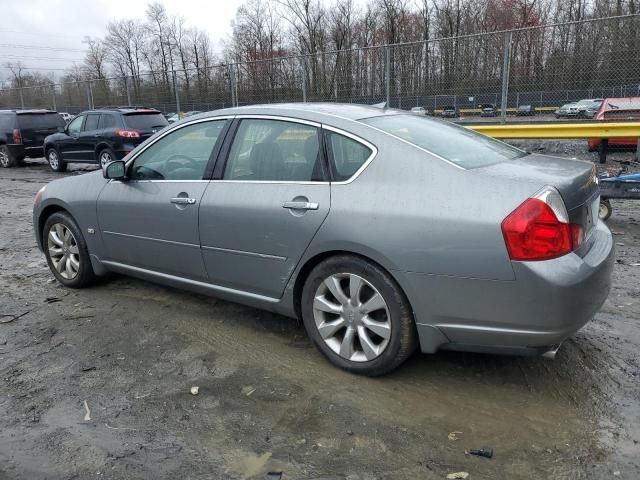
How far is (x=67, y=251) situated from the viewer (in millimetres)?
5008

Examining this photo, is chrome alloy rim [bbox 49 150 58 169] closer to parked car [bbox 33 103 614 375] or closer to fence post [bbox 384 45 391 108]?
fence post [bbox 384 45 391 108]

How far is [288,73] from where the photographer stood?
1402 centimetres

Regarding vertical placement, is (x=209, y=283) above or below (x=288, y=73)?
below

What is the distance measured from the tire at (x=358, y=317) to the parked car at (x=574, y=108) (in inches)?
334

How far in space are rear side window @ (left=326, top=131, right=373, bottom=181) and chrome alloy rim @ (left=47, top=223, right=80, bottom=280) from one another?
2.81 meters

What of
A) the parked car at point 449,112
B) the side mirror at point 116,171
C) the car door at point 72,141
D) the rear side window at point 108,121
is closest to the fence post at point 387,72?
the parked car at point 449,112

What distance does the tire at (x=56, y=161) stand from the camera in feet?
49.8

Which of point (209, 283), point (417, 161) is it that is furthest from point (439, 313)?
point (209, 283)

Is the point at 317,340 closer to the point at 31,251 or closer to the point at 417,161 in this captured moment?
the point at 417,161

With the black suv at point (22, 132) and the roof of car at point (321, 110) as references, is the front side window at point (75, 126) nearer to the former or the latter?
the black suv at point (22, 132)

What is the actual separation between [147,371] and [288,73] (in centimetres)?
1174

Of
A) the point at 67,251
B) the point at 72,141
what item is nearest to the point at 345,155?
the point at 67,251

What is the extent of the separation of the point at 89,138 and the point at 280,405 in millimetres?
12904

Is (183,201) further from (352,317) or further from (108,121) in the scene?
(108,121)
